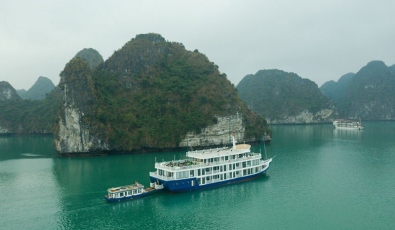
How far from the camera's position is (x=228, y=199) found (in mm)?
31375

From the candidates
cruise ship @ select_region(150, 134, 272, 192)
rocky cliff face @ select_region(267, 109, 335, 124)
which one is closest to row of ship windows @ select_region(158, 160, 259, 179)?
cruise ship @ select_region(150, 134, 272, 192)

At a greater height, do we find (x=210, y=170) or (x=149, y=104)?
(x=149, y=104)

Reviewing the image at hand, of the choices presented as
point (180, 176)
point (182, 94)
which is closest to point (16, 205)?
point (180, 176)

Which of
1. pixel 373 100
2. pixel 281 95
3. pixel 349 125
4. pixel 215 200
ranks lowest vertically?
pixel 215 200

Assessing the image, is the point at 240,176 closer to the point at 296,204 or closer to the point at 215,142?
the point at 296,204

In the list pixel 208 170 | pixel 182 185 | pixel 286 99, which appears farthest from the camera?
pixel 286 99

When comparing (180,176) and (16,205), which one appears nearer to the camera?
(16,205)

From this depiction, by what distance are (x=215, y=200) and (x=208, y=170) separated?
4910 mm

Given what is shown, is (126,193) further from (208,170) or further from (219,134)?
(219,134)

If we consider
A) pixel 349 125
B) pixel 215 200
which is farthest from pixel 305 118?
pixel 215 200

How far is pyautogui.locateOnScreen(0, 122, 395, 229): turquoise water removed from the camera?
25562 millimetres

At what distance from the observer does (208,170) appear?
35.4m

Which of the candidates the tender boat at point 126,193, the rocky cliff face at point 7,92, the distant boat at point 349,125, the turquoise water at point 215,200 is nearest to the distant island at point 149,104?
the turquoise water at point 215,200

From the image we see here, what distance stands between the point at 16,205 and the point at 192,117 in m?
41.8
